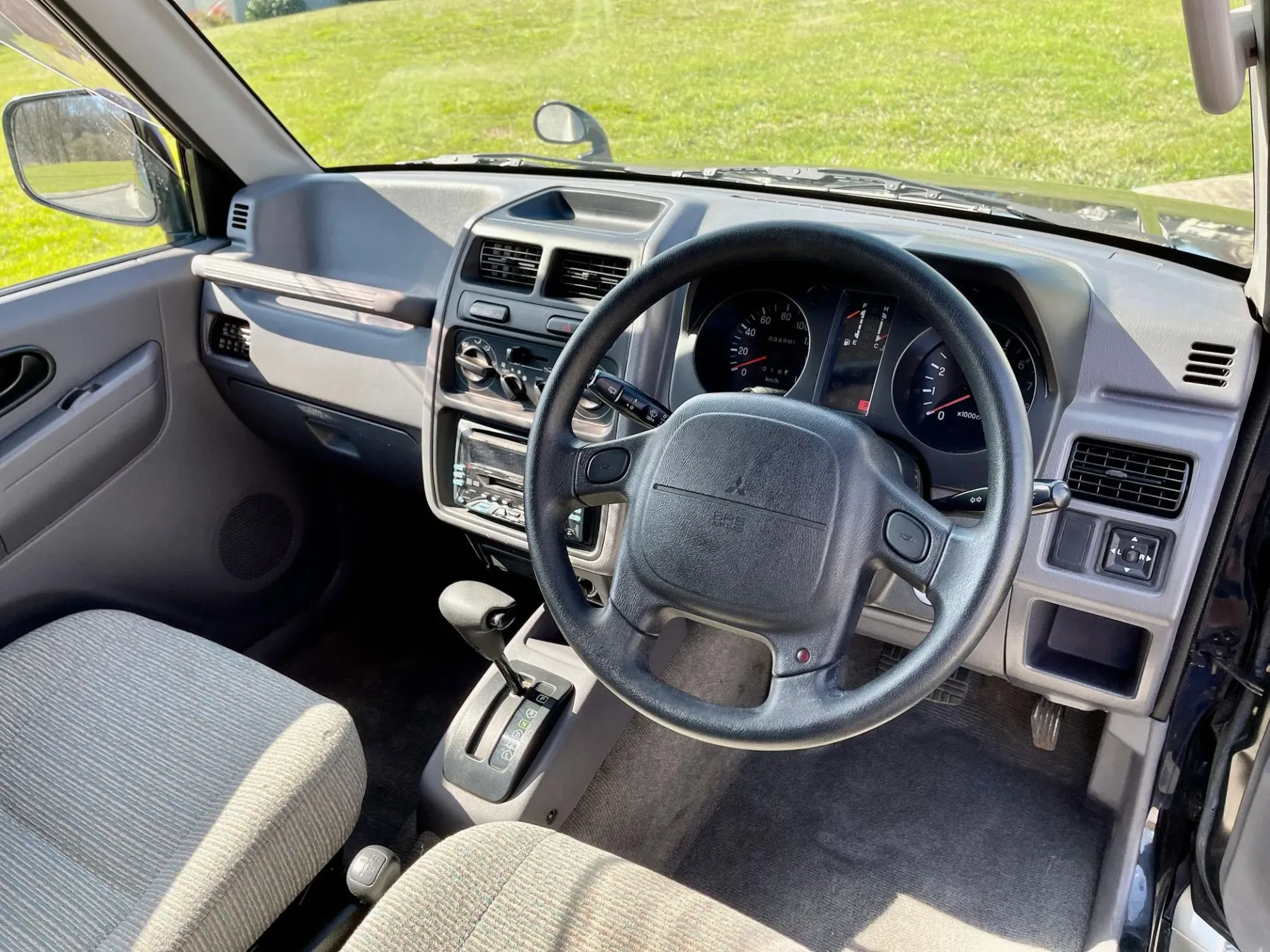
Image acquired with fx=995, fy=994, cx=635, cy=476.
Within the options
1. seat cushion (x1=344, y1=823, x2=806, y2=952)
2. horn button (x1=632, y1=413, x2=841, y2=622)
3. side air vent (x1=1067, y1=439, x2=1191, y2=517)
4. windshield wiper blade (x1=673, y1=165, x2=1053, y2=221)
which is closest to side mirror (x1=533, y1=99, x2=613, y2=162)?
windshield wiper blade (x1=673, y1=165, x2=1053, y2=221)

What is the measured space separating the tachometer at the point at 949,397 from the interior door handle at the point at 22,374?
1.72m

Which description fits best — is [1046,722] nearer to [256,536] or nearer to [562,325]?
[562,325]

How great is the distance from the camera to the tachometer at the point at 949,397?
4.63 ft

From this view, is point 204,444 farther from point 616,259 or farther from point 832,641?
point 832,641

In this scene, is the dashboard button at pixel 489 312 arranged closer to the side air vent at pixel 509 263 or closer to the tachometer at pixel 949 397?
the side air vent at pixel 509 263

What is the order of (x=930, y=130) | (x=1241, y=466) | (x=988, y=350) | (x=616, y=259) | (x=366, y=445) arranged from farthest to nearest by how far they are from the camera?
(x=366, y=445) < (x=930, y=130) < (x=616, y=259) < (x=1241, y=466) < (x=988, y=350)

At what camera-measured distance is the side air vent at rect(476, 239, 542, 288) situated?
184 centimetres

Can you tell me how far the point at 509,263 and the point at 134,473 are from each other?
3.37ft

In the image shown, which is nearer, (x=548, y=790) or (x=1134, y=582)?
(x=1134, y=582)

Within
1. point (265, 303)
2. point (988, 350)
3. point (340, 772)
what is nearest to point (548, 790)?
point (340, 772)

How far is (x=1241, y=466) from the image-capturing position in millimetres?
1393

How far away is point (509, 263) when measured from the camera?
6.14 ft

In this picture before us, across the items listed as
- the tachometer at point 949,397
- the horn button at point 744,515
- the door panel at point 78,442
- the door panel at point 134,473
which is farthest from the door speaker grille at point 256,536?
the tachometer at point 949,397

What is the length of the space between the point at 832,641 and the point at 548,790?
2.68 feet
